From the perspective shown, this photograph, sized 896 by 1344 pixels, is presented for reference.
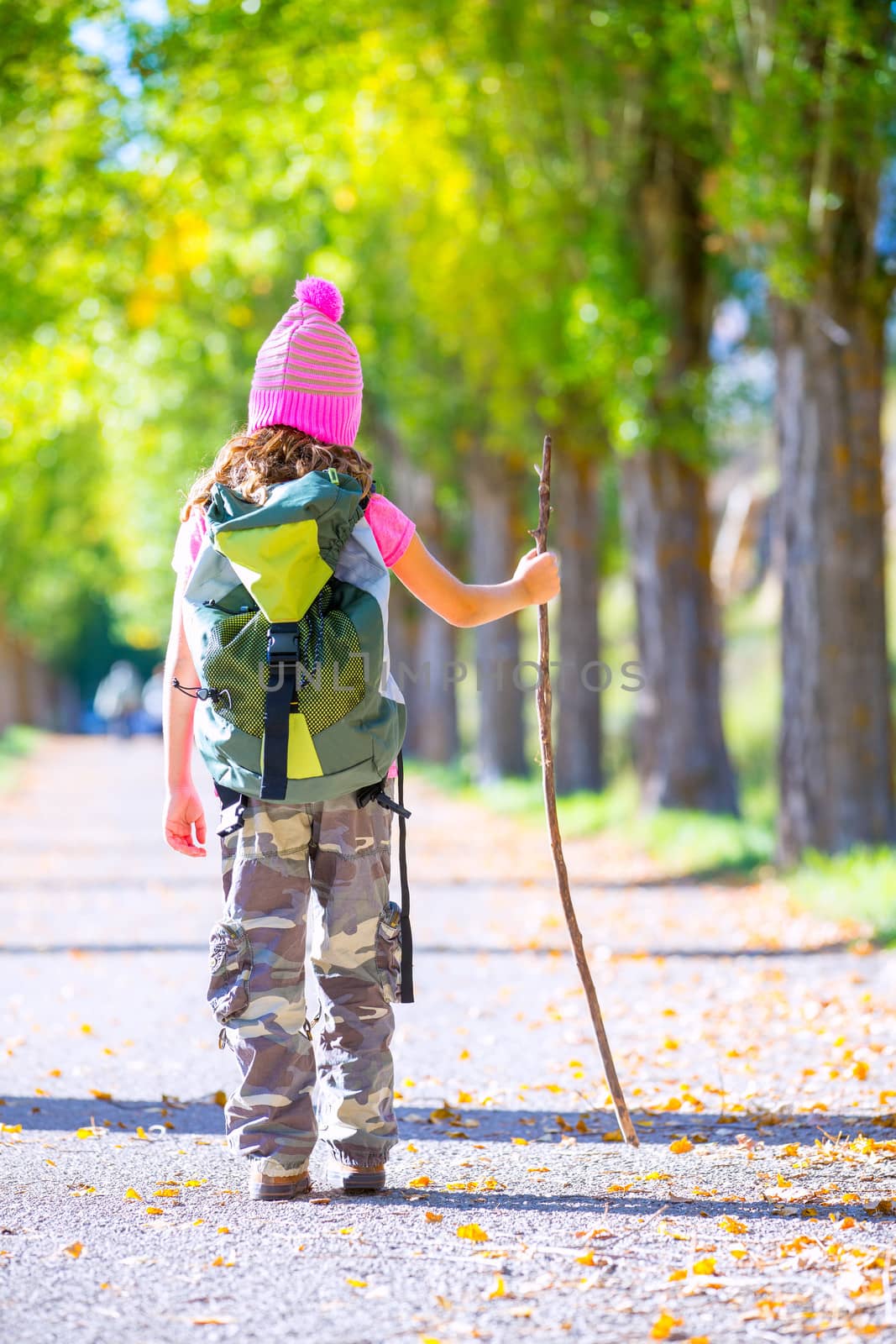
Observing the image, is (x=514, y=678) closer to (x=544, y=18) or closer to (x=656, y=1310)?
(x=544, y=18)

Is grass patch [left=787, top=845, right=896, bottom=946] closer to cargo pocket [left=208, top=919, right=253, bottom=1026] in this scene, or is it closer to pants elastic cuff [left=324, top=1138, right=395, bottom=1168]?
pants elastic cuff [left=324, top=1138, right=395, bottom=1168]

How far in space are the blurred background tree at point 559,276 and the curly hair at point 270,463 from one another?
413cm

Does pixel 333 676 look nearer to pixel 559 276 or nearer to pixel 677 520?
pixel 677 520

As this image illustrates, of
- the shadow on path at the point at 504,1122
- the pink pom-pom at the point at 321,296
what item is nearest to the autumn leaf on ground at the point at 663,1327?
the shadow on path at the point at 504,1122

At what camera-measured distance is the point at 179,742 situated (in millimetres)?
4152

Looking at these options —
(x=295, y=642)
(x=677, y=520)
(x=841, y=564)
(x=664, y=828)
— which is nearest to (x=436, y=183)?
(x=677, y=520)

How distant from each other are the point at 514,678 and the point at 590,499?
2917 mm

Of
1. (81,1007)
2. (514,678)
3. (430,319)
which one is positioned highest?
(430,319)

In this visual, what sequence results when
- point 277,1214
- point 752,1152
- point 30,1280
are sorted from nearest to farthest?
1. point 30,1280
2. point 277,1214
3. point 752,1152

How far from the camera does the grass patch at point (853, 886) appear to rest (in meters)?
8.79

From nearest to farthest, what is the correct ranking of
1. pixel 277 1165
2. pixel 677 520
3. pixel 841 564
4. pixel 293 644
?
pixel 293 644 → pixel 277 1165 → pixel 841 564 → pixel 677 520

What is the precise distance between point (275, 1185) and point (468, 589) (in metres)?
1.53

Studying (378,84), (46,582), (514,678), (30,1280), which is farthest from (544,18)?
(46,582)

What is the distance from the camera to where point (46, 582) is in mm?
43688
